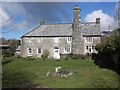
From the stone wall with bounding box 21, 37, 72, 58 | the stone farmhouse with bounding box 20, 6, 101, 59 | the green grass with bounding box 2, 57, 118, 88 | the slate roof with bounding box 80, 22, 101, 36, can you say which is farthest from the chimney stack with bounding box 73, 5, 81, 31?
the green grass with bounding box 2, 57, 118, 88

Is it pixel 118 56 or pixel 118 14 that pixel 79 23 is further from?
pixel 118 56

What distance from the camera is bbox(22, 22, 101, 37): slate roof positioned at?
190 ft

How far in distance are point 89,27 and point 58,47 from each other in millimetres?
8762

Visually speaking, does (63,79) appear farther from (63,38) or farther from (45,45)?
(45,45)

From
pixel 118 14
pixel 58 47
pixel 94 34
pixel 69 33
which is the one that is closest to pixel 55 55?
pixel 58 47

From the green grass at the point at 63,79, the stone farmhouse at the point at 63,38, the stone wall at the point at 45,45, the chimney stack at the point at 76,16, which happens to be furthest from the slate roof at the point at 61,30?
the green grass at the point at 63,79

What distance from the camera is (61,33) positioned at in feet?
194

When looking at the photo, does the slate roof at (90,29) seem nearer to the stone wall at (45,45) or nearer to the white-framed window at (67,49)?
the stone wall at (45,45)

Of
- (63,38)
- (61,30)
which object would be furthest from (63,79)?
(61,30)

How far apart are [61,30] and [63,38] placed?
7.87 feet

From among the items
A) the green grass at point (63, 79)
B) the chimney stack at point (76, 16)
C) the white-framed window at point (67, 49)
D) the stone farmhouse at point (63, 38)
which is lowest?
the green grass at point (63, 79)

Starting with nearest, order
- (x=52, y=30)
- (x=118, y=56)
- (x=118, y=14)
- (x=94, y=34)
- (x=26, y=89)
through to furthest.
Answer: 1. (x=26, y=89)
2. (x=118, y=56)
3. (x=118, y=14)
4. (x=94, y=34)
5. (x=52, y=30)

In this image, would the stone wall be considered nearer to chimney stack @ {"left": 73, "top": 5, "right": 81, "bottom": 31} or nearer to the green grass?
chimney stack @ {"left": 73, "top": 5, "right": 81, "bottom": 31}

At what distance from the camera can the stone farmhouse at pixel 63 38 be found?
2242 inches
